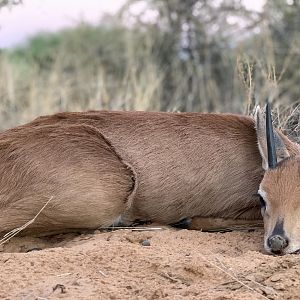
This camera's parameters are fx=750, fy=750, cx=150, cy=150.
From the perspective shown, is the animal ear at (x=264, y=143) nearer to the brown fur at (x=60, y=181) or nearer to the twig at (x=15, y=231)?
the brown fur at (x=60, y=181)

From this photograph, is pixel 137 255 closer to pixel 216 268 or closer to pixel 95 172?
pixel 216 268

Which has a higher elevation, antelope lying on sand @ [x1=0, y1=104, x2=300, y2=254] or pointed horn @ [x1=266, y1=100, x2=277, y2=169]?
pointed horn @ [x1=266, y1=100, x2=277, y2=169]

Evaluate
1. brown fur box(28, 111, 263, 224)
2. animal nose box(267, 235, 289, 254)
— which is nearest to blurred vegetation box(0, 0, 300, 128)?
brown fur box(28, 111, 263, 224)

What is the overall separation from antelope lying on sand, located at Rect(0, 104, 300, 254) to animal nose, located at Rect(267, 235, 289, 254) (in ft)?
1.39

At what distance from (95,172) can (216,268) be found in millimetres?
2135

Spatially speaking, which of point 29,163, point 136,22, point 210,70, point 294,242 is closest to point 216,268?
point 294,242

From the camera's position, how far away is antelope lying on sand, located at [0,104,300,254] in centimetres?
682

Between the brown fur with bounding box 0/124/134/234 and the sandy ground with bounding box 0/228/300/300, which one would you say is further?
the brown fur with bounding box 0/124/134/234

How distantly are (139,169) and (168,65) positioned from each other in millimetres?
10386

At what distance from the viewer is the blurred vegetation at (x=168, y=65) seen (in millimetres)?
14453

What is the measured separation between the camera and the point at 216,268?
16.8 ft

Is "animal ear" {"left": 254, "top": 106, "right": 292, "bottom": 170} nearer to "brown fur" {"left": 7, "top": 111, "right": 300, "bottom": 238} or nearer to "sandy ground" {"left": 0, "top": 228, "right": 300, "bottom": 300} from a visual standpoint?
"brown fur" {"left": 7, "top": 111, "right": 300, "bottom": 238}

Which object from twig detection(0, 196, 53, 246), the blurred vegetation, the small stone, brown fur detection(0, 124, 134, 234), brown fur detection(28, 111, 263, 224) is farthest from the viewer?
the blurred vegetation

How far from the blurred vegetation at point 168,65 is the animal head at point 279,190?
18.5 feet
